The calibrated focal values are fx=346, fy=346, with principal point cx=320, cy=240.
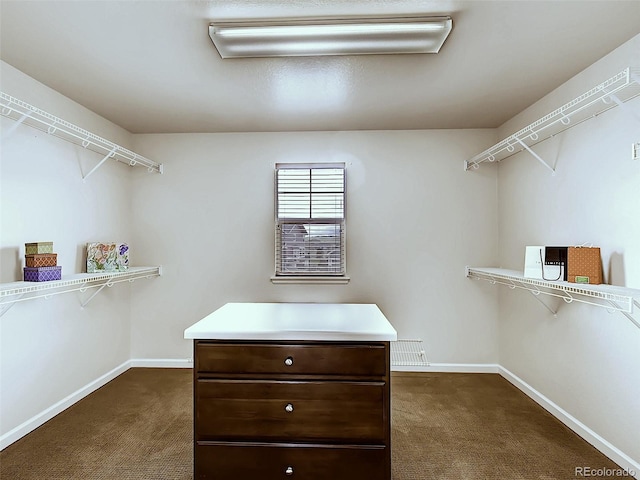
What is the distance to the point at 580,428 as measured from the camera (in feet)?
8.04

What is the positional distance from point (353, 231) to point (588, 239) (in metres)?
2.00

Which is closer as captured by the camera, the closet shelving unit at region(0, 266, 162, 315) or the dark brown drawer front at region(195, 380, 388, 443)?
the dark brown drawer front at region(195, 380, 388, 443)

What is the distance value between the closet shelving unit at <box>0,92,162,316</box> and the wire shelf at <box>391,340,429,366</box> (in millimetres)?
2698

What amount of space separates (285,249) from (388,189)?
4.20ft

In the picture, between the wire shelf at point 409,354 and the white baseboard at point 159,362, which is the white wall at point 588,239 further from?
the white baseboard at point 159,362

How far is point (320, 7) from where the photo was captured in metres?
1.77

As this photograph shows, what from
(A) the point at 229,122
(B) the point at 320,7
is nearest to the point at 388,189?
(A) the point at 229,122

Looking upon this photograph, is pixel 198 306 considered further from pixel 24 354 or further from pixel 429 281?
pixel 429 281

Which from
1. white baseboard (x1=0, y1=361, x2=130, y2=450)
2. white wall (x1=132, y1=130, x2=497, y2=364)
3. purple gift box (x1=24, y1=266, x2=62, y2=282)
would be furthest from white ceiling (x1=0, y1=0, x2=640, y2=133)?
white baseboard (x1=0, y1=361, x2=130, y2=450)

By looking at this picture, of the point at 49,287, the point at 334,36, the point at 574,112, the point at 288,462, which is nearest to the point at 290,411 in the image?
the point at 288,462

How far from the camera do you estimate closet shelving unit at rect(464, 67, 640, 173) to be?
1777 mm

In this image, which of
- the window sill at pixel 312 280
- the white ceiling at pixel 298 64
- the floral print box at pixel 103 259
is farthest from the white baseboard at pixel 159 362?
the white ceiling at pixel 298 64

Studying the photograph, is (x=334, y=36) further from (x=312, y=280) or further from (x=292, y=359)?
(x=312, y=280)

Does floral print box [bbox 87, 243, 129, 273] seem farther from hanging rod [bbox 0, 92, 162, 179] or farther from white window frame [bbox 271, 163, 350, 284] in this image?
white window frame [bbox 271, 163, 350, 284]
